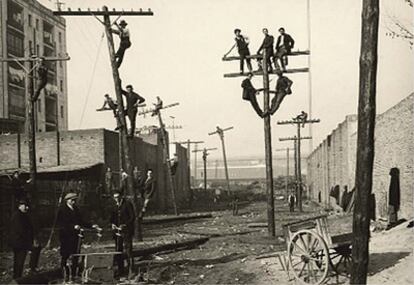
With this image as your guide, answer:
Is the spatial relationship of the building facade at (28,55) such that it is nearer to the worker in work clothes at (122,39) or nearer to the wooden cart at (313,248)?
the worker in work clothes at (122,39)

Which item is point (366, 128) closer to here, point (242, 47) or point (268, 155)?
point (268, 155)

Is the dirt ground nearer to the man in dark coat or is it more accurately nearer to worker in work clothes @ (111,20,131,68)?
the man in dark coat

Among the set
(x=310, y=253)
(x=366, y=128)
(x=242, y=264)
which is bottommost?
(x=242, y=264)

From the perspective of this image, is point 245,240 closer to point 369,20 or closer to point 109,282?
point 109,282

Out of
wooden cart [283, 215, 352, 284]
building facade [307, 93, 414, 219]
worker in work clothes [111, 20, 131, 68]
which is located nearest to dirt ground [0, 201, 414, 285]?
wooden cart [283, 215, 352, 284]

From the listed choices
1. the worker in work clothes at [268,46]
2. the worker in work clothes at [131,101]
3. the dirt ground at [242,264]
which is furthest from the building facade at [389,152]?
the worker in work clothes at [131,101]

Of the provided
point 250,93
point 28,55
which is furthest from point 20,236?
point 28,55

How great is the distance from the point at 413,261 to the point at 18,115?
44.0 m

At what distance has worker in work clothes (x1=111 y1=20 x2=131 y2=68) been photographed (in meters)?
15.6

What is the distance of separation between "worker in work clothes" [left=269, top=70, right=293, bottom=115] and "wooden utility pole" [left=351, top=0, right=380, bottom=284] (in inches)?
394

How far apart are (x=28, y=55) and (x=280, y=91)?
135 feet

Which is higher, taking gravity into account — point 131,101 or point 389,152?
point 131,101

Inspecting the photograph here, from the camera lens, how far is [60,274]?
11.4 m

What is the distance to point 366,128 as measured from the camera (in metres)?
7.60
